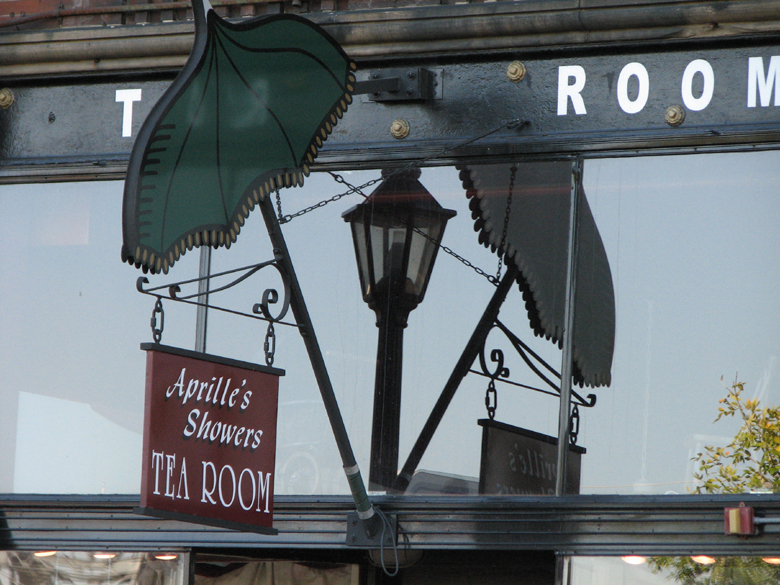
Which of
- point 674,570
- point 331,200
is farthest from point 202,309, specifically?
point 674,570

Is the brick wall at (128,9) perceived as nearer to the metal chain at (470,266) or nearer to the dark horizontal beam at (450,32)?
the dark horizontal beam at (450,32)

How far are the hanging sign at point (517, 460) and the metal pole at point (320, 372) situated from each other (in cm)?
73

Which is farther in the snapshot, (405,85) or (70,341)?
(70,341)

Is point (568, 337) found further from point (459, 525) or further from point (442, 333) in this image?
point (459, 525)

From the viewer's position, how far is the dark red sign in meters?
5.73

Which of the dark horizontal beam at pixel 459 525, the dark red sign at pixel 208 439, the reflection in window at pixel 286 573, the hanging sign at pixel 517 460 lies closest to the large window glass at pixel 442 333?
the hanging sign at pixel 517 460

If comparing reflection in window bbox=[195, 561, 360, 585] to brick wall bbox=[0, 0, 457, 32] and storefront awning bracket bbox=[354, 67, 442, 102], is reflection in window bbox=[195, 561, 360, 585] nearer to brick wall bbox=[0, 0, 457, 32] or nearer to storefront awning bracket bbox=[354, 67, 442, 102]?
storefront awning bracket bbox=[354, 67, 442, 102]

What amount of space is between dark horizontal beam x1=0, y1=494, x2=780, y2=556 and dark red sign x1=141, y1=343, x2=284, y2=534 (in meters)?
1.00

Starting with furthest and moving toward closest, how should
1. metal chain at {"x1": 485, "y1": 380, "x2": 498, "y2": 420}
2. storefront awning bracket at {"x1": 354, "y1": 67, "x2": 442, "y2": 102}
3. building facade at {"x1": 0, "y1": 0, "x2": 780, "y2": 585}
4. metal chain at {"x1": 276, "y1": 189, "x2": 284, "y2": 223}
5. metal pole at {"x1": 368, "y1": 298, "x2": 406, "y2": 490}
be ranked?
metal chain at {"x1": 276, "y1": 189, "x2": 284, "y2": 223} < storefront awning bracket at {"x1": 354, "y1": 67, "x2": 442, "y2": 102} < metal pole at {"x1": 368, "y1": 298, "x2": 406, "y2": 490} < metal chain at {"x1": 485, "y1": 380, "x2": 498, "y2": 420} < building facade at {"x1": 0, "y1": 0, "x2": 780, "y2": 585}

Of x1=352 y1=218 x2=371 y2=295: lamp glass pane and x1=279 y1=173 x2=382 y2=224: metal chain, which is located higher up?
x1=279 y1=173 x2=382 y2=224: metal chain

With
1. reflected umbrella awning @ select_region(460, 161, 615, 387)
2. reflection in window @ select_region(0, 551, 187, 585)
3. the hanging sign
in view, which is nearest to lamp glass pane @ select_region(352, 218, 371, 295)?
reflected umbrella awning @ select_region(460, 161, 615, 387)

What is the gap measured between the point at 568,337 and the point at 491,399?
1.91ft

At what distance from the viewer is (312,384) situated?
25.2ft

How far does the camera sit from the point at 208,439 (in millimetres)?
5984
